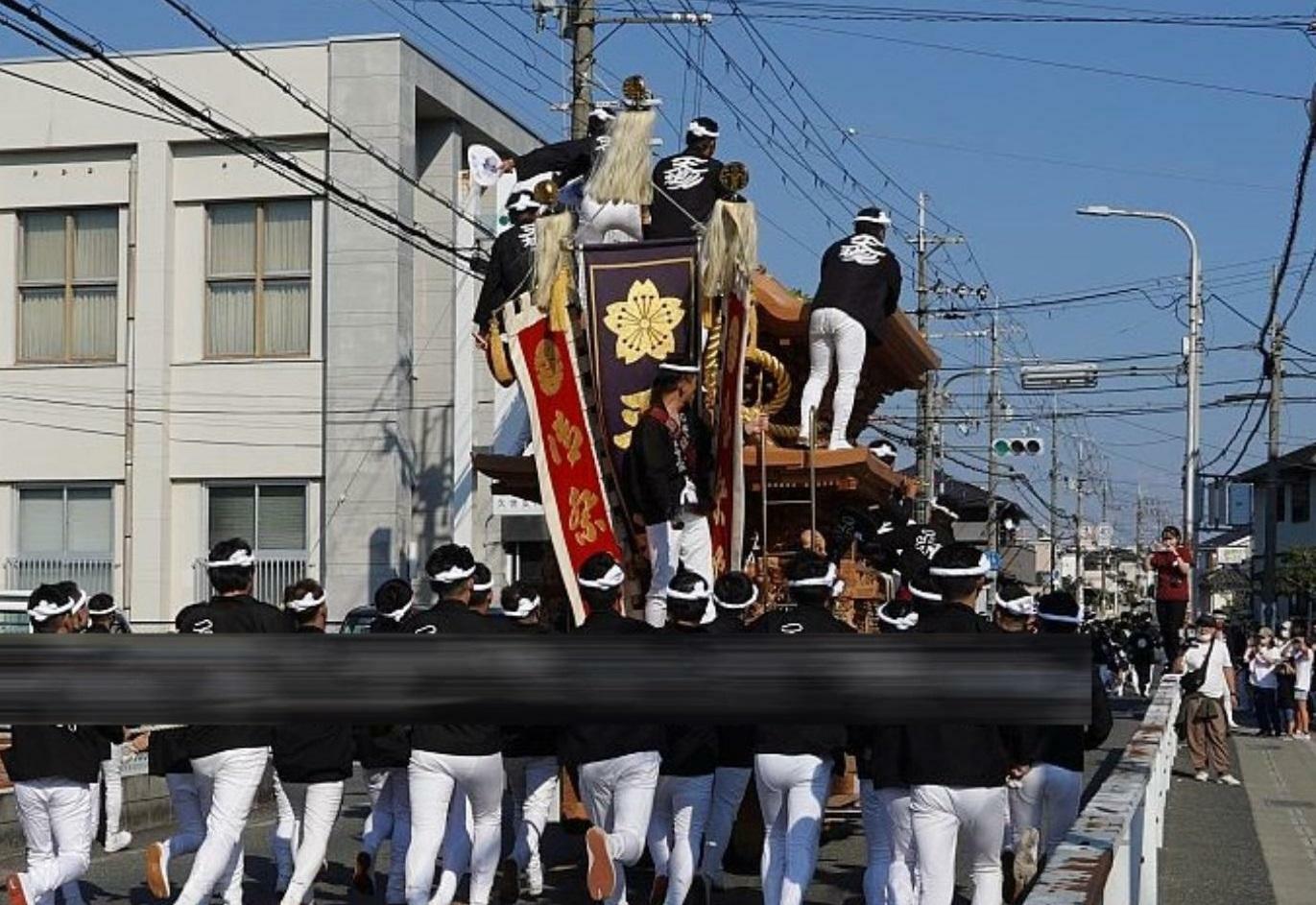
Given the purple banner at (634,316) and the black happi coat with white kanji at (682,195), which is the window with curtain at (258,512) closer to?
the black happi coat with white kanji at (682,195)

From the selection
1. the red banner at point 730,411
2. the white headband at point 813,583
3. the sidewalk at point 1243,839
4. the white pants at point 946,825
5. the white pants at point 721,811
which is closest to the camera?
the white pants at point 946,825

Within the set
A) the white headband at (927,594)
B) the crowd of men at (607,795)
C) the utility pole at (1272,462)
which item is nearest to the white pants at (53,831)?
the crowd of men at (607,795)

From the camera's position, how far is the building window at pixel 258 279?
120 feet

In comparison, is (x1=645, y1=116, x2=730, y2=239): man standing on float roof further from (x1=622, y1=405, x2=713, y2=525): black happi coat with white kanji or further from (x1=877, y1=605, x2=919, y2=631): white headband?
(x1=877, y1=605, x2=919, y2=631): white headband

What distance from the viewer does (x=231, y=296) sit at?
37125mm

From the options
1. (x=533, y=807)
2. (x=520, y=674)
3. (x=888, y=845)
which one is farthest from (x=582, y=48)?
(x=520, y=674)

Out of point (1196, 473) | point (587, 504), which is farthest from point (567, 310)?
point (1196, 473)

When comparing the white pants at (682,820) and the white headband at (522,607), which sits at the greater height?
the white headband at (522,607)

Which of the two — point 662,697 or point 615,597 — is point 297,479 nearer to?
point 615,597

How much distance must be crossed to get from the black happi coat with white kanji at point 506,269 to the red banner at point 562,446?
660mm

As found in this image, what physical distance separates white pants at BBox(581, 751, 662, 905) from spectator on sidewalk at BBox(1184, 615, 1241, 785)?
12547mm

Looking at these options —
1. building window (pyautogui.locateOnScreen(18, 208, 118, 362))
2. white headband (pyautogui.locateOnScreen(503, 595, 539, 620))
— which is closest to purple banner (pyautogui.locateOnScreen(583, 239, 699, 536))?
white headband (pyautogui.locateOnScreen(503, 595, 539, 620))

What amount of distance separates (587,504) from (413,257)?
85.1ft

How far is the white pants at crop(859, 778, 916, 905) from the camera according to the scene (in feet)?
28.5
